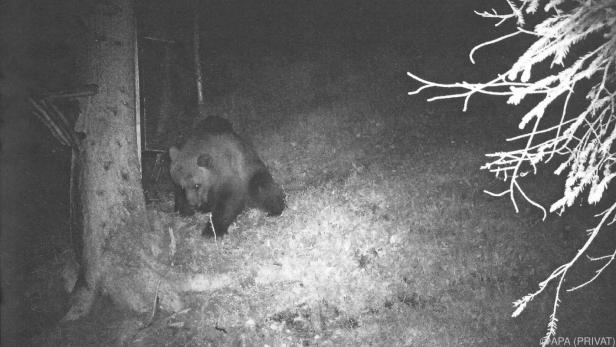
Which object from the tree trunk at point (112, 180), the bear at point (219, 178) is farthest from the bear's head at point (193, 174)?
the tree trunk at point (112, 180)

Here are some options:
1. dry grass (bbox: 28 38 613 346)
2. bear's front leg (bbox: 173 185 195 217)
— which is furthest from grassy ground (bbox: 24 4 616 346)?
bear's front leg (bbox: 173 185 195 217)

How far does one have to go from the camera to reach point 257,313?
14.8ft

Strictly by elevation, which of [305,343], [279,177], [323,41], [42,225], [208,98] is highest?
[323,41]

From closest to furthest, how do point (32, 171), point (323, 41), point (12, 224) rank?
point (12, 224) → point (32, 171) → point (323, 41)

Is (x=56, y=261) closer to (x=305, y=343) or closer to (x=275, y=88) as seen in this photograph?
(x=305, y=343)

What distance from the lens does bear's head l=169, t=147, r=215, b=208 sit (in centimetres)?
633

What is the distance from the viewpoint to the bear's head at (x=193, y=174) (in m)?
6.33

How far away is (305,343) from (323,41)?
938 cm

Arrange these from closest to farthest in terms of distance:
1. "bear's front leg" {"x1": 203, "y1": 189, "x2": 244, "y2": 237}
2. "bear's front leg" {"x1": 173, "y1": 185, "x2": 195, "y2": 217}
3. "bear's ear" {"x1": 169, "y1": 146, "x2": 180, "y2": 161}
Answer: "bear's front leg" {"x1": 203, "y1": 189, "x2": 244, "y2": 237} → "bear's ear" {"x1": 169, "y1": 146, "x2": 180, "y2": 161} → "bear's front leg" {"x1": 173, "y1": 185, "x2": 195, "y2": 217}

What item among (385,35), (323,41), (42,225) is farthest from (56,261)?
(385,35)

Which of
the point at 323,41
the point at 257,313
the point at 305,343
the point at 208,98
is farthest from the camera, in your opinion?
the point at 323,41

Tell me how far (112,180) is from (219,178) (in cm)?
231

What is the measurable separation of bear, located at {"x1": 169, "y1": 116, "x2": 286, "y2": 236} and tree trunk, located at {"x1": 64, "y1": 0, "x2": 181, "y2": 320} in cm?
163

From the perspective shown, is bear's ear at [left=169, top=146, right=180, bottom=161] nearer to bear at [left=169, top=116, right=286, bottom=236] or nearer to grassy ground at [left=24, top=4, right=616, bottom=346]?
bear at [left=169, top=116, right=286, bottom=236]
